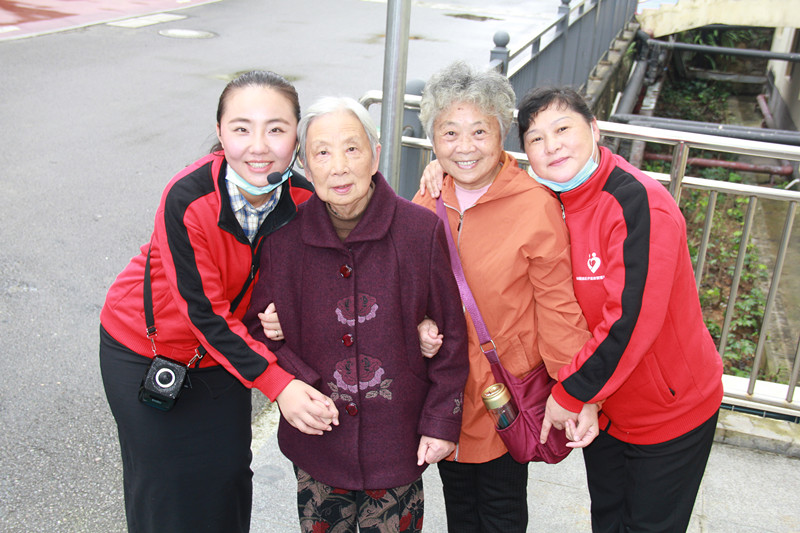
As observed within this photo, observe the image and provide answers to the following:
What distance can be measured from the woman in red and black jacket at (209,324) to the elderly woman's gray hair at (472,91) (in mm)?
454

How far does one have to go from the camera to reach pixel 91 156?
7.75 m

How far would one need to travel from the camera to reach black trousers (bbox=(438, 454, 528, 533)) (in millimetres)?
2604

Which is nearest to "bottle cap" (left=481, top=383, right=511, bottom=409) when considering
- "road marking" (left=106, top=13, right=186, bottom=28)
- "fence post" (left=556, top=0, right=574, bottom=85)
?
"fence post" (left=556, top=0, right=574, bottom=85)

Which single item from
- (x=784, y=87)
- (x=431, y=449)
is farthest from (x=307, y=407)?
(x=784, y=87)

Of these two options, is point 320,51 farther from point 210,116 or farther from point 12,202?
point 12,202

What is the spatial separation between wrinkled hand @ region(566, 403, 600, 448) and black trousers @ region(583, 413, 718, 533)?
0.16 metres

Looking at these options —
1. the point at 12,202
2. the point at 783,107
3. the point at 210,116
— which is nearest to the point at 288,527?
the point at 12,202

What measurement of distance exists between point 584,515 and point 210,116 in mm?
7369

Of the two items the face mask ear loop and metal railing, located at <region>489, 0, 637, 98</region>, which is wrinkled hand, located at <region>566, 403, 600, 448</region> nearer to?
the face mask ear loop

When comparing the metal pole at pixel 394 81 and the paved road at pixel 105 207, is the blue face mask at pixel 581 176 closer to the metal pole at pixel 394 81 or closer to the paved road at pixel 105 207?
the metal pole at pixel 394 81

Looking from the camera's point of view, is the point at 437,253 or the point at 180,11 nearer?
the point at 437,253

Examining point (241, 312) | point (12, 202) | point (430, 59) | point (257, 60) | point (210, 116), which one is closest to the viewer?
point (241, 312)

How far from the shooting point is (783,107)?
41.8 feet

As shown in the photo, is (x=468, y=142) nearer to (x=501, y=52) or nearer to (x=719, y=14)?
(x=501, y=52)
